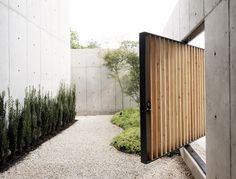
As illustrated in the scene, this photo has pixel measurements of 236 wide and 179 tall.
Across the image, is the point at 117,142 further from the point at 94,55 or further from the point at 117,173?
the point at 94,55

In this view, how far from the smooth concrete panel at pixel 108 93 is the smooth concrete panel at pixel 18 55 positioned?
19.7 ft

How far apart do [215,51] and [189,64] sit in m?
1.78

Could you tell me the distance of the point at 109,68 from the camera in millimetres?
11852

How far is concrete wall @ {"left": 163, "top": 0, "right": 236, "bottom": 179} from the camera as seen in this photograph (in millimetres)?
2307

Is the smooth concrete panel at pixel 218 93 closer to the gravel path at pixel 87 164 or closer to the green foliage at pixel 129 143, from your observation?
the gravel path at pixel 87 164

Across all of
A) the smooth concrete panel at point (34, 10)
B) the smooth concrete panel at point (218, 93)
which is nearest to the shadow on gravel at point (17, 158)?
the smooth concrete panel at point (34, 10)

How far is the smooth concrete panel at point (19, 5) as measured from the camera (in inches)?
228

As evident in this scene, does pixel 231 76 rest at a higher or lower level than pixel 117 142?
higher

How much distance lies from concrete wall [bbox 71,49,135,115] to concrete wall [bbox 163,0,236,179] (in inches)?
352

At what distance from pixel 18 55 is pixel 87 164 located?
2.78m

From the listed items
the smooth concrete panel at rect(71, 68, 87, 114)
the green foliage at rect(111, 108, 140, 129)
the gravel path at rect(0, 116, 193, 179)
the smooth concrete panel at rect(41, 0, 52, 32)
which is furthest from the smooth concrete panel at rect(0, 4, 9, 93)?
the smooth concrete panel at rect(71, 68, 87, 114)

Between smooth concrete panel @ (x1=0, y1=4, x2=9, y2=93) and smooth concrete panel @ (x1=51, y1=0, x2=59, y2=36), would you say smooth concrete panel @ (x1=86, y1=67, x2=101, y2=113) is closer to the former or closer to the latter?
smooth concrete panel @ (x1=51, y1=0, x2=59, y2=36)

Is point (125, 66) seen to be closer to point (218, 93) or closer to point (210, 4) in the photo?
point (210, 4)

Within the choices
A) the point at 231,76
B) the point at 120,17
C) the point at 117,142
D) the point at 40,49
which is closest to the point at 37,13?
the point at 40,49
